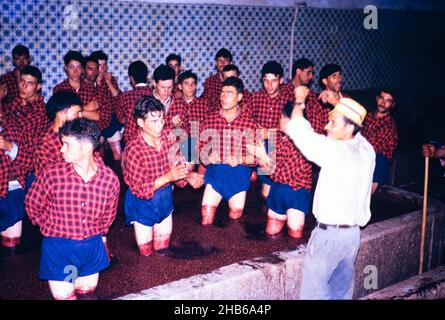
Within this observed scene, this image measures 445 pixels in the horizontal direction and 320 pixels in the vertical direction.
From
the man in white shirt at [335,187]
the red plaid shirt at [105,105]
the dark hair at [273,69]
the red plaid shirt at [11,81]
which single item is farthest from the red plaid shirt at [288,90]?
the red plaid shirt at [11,81]

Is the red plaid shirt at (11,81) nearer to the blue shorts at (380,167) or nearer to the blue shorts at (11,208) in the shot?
the blue shorts at (11,208)

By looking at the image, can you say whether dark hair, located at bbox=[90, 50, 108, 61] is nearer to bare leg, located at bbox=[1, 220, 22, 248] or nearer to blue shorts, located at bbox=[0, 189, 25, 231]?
blue shorts, located at bbox=[0, 189, 25, 231]

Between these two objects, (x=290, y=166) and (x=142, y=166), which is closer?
(x=142, y=166)

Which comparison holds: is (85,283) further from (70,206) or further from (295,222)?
(295,222)

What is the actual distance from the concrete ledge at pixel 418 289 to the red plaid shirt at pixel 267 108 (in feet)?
10.8

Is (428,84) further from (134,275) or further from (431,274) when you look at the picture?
(134,275)

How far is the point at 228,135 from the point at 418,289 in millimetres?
3230

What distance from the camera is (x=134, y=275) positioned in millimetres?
5371

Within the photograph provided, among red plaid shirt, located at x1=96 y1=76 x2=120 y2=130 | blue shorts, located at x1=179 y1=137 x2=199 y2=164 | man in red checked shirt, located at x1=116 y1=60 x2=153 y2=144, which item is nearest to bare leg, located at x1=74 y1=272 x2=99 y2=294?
man in red checked shirt, located at x1=116 y1=60 x2=153 y2=144

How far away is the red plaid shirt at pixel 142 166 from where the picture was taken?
523cm

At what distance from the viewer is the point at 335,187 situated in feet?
13.9

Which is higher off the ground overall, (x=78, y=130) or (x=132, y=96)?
(x=132, y=96)

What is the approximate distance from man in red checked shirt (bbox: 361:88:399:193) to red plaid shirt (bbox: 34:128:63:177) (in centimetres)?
511

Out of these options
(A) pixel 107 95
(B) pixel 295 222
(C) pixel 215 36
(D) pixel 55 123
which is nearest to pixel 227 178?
(B) pixel 295 222
